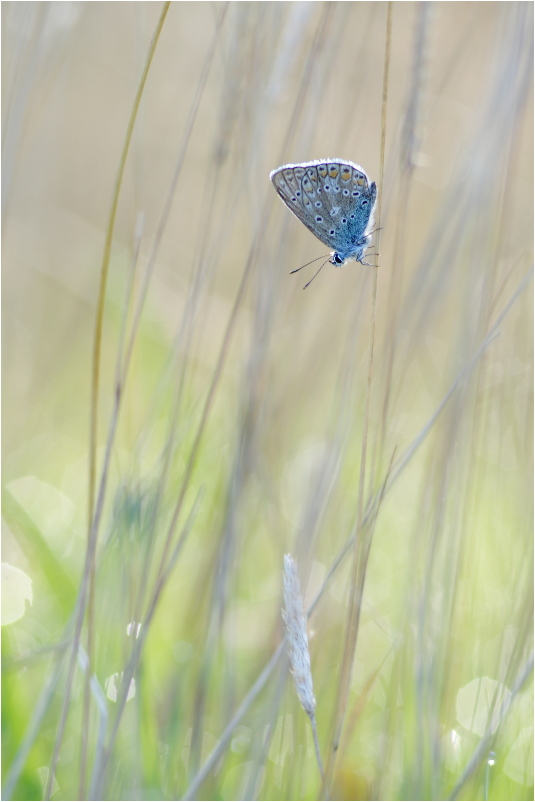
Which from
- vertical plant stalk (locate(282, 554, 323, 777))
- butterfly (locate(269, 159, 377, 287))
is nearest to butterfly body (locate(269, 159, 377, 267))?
butterfly (locate(269, 159, 377, 287))

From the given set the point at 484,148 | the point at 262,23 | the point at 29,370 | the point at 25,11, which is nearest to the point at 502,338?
the point at 484,148

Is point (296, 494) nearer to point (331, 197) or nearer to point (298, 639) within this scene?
point (331, 197)

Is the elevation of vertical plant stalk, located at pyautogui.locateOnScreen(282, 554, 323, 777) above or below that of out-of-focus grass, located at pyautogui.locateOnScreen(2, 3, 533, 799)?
below

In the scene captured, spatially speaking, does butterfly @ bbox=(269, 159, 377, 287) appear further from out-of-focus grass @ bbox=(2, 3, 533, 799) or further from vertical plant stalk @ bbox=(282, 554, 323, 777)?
vertical plant stalk @ bbox=(282, 554, 323, 777)

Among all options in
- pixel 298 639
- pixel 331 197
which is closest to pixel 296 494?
pixel 331 197

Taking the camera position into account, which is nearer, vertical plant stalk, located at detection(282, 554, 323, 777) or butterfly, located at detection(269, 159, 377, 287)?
vertical plant stalk, located at detection(282, 554, 323, 777)

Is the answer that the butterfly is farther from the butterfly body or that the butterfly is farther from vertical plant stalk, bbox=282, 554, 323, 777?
vertical plant stalk, bbox=282, 554, 323, 777

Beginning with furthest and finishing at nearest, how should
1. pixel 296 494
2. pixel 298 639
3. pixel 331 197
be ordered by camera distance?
pixel 296 494 < pixel 331 197 < pixel 298 639
